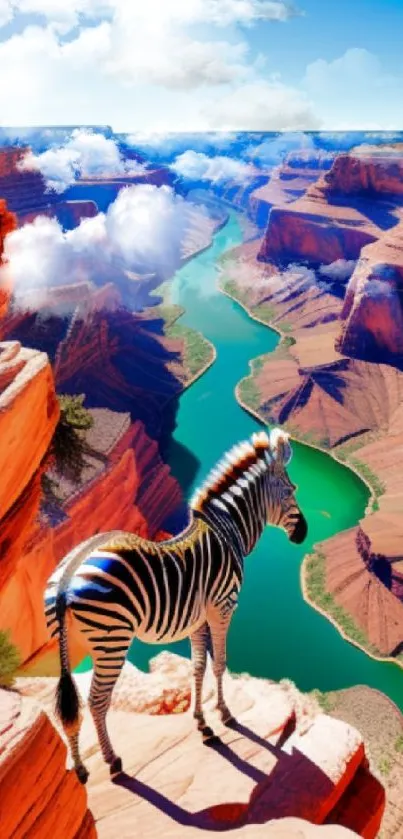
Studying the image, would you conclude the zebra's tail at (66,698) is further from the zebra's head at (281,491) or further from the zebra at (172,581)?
the zebra's head at (281,491)

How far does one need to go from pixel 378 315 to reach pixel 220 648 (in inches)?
1835

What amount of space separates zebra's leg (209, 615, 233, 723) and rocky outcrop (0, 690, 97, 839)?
419 cm

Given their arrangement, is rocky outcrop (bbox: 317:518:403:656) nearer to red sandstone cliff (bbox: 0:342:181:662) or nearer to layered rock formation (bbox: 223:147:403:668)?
layered rock formation (bbox: 223:147:403:668)

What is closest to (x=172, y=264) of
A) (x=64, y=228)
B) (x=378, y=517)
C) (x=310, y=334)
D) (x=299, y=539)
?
(x=64, y=228)

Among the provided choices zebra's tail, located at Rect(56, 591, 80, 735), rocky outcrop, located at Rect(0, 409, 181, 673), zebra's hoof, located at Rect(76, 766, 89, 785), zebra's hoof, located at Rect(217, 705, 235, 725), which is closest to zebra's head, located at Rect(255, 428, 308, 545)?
zebra's hoof, located at Rect(217, 705, 235, 725)

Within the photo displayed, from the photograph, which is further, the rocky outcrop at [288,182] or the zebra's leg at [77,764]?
the rocky outcrop at [288,182]

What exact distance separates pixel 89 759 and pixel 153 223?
97370 millimetres

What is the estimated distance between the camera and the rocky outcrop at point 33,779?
526 cm

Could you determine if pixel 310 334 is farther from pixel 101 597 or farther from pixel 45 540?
pixel 101 597

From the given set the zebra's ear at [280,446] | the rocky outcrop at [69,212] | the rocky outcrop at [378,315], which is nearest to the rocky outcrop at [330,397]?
the rocky outcrop at [378,315]

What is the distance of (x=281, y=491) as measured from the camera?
10.8m

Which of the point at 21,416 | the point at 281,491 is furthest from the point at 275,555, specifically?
the point at 21,416

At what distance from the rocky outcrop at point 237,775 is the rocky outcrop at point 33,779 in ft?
7.02

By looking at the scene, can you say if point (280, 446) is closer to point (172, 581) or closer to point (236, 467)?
point (236, 467)
